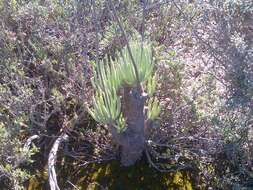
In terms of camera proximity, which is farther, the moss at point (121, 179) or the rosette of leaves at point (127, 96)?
the moss at point (121, 179)

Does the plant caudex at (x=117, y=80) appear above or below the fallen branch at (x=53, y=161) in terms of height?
above

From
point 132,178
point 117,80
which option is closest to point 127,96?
point 117,80

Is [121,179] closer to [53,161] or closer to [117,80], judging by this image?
[53,161]

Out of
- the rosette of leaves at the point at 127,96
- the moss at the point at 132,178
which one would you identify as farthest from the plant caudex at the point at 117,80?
the moss at the point at 132,178

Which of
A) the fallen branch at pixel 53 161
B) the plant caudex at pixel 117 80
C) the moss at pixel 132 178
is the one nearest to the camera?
the plant caudex at pixel 117 80

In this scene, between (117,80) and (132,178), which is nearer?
(117,80)

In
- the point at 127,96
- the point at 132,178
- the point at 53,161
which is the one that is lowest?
the point at 132,178

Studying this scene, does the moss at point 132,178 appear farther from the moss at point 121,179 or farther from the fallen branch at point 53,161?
the fallen branch at point 53,161

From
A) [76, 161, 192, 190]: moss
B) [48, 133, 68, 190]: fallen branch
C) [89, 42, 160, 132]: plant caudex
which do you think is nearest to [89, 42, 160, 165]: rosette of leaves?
[89, 42, 160, 132]: plant caudex

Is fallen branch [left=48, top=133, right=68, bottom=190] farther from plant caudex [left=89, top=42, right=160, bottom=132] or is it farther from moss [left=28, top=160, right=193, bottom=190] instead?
plant caudex [left=89, top=42, right=160, bottom=132]

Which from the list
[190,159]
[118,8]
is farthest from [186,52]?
[190,159]

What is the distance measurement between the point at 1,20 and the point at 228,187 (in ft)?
4.59

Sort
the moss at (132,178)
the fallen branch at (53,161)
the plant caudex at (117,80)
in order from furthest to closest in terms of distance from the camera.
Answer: the moss at (132,178), the fallen branch at (53,161), the plant caudex at (117,80)

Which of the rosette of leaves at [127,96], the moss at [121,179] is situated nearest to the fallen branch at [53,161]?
the moss at [121,179]
